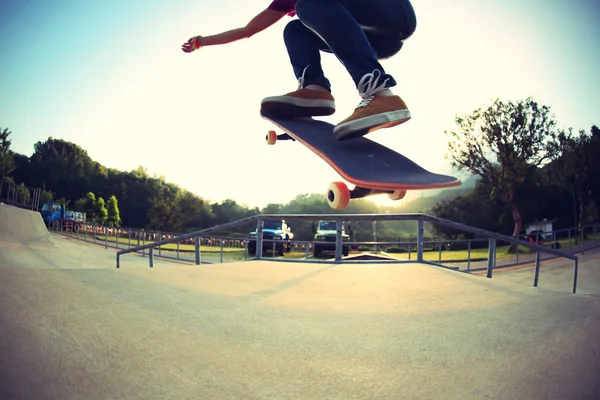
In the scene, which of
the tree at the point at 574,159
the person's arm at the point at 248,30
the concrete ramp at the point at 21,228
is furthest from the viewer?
the tree at the point at 574,159

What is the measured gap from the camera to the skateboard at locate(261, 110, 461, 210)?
4.49 feet

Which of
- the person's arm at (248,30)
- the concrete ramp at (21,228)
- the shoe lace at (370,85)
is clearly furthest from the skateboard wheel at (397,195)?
the concrete ramp at (21,228)

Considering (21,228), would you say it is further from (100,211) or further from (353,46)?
(100,211)

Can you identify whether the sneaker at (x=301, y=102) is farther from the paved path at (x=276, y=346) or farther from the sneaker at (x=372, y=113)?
the paved path at (x=276, y=346)

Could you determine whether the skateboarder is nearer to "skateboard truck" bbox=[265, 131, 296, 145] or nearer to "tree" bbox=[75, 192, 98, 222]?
"skateboard truck" bbox=[265, 131, 296, 145]

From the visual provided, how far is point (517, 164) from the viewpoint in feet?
71.2

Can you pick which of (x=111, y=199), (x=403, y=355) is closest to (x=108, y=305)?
(x=403, y=355)

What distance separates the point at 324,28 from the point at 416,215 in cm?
512

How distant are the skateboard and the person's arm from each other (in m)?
0.41

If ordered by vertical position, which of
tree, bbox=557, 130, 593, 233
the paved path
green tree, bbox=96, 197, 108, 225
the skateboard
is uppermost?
tree, bbox=557, 130, 593, 233

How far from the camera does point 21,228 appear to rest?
10.9 meters

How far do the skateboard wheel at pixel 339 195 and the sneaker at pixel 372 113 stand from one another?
0.95 feet

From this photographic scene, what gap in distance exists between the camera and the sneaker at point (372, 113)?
57.5 inches

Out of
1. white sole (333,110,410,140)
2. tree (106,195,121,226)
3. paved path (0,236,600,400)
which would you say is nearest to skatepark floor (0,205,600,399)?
paved path (0,236,600,400)
